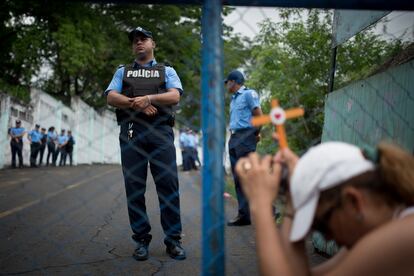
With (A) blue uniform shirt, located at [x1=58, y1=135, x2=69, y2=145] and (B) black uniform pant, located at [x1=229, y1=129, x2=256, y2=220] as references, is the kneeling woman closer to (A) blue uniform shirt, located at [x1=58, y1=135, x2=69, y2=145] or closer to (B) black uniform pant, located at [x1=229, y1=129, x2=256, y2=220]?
(B) black uniform pant, located at [x1=229, y1=129, x2=256, y2=220]

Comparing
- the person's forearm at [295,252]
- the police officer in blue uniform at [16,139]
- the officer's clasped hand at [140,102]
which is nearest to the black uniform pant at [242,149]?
the officer's clasped hand at [140,102]

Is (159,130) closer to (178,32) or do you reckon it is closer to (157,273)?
(157,273)

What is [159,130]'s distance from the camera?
327cm

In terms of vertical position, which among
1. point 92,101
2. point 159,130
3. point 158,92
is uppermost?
point 92,101

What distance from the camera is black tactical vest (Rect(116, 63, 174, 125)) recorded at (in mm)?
3164

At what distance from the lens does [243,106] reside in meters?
4.75

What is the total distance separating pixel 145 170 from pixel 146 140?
0.83 feet

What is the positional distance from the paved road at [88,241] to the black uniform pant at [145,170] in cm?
31

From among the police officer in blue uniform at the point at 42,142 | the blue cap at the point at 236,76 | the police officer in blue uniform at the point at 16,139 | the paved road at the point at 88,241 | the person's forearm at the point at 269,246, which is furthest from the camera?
the police officer in blue uniform at the point at 42,142

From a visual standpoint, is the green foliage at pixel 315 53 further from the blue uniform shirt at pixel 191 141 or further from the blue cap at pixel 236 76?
the blue uniform shirt at pixel 191 141

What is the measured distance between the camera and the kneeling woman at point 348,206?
1246 mm

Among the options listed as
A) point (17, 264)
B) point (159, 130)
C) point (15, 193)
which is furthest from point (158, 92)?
point (15, 193)

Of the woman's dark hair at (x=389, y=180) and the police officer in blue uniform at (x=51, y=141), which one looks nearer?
the woman's dark hair at (x=389, y=180)

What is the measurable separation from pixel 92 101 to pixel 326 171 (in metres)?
24.9
